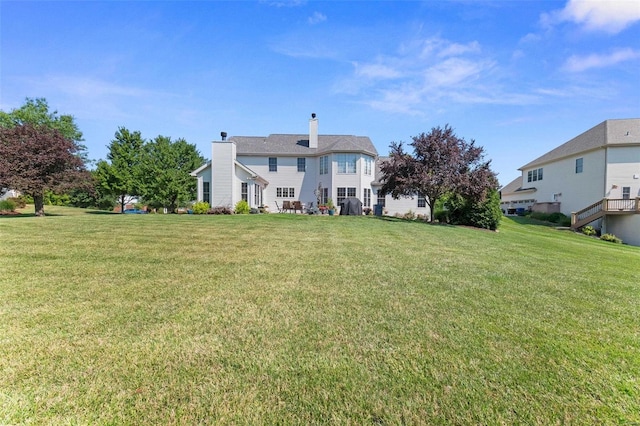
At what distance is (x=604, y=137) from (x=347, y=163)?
22.1 m

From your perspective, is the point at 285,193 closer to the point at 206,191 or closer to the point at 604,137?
the point at 206,191

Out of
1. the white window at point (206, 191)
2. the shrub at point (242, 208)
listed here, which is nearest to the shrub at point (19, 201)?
the white window at point (206, 191)

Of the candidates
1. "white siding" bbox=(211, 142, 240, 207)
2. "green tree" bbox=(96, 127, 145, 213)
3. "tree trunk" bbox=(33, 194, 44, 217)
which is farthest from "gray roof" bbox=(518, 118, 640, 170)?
"tree trunk" bbox=(33, 194, 44, 217)

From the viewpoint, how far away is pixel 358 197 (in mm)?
24422

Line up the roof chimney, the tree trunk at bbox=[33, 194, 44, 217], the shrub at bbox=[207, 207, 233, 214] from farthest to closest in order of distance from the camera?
the roof chimney < the shrub at bbox=[207, 207, 233, 214] < the tree trunk at bbox=[33, 194, 44, 217]

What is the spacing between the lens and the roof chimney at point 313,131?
26.9m

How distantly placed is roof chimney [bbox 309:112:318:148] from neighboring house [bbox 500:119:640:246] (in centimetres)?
2279

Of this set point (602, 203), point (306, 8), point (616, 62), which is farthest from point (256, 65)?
point (602, 203)

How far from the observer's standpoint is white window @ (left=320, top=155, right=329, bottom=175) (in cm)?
2530

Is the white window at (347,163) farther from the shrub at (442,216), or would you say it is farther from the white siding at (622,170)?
the white siding at (622,170)

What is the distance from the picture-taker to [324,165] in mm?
25656

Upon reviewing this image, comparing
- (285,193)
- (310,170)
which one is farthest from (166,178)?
(310,170)

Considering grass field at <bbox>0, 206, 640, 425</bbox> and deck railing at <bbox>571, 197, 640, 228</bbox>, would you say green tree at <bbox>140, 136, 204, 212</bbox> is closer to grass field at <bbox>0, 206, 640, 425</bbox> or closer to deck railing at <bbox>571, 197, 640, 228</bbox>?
grass field at <bbox>0, 206, 640, 425</bbox>

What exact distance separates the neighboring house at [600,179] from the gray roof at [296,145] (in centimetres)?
1850
